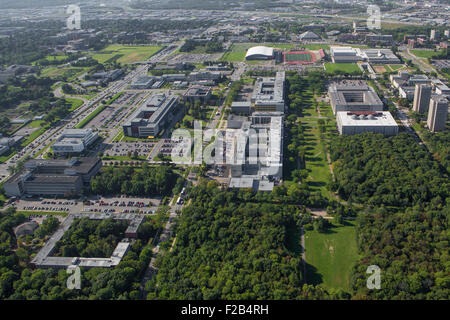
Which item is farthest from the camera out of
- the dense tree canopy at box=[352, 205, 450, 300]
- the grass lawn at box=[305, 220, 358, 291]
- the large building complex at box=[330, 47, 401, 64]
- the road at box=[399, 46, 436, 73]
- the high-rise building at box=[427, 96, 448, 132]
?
the large building complex at box=[330, 47, 401, 64]

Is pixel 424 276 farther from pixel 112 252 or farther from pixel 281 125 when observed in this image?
pixel 281 125

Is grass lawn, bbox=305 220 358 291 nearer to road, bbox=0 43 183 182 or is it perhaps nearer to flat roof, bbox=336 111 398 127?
flat roof, bbox=336 111 398 127

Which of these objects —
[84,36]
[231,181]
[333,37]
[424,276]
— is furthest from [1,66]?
[424,276]

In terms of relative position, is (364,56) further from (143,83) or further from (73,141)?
(73,141)

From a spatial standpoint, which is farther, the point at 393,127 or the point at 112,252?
the point at 393,127

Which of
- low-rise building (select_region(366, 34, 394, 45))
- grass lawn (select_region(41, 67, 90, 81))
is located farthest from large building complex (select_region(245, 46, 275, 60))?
grass lawn (select_region(41, 67, 90, 81))
